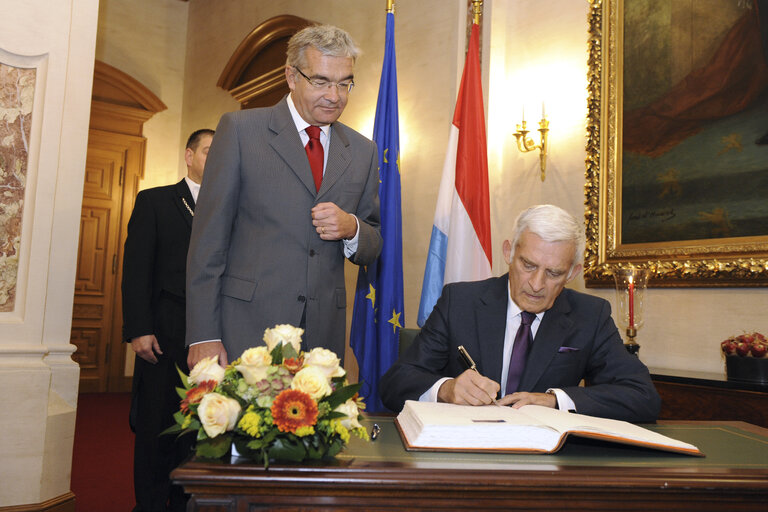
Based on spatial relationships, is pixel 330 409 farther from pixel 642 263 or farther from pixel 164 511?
pixel 642 263

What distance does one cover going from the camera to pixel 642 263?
12.5 feet

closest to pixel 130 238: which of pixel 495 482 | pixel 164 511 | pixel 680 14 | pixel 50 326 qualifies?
pixel 50 326

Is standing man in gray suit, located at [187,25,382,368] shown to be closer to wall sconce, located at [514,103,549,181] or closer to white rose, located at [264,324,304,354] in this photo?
white rose, located at [264,324,304,354]

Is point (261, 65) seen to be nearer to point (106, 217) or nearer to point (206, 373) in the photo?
point (106, 217)

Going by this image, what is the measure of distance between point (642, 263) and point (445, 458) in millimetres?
2857

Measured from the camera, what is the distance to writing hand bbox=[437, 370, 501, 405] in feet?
5.73

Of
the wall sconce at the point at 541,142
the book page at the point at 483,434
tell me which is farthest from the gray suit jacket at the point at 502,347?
the wall sconce at the point at 541,142

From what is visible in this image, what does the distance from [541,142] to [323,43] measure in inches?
97.0

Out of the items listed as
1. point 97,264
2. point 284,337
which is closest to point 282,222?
point 284,337

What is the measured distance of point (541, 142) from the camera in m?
4.39

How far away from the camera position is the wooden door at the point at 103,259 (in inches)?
325

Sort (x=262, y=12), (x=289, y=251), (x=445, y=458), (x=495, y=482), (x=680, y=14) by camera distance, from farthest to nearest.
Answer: (x=262, y=12) → (x=680, y=14) → (x=289, y=251) → (x=445, y=458) → (x=495, y=482)

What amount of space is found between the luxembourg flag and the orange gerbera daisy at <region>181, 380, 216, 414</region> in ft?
10.1

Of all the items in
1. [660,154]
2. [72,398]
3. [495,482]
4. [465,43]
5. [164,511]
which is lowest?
[164,511]
